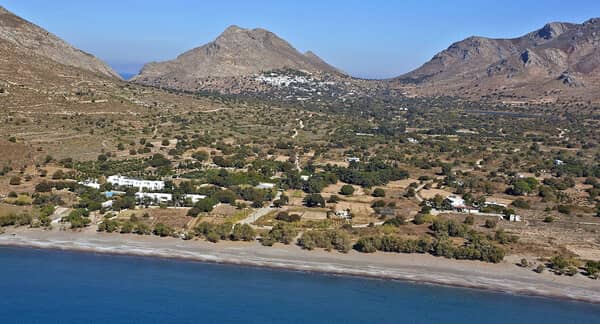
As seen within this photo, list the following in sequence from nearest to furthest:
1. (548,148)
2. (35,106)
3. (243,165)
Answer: (243,165) → (35,106) → (548,148)

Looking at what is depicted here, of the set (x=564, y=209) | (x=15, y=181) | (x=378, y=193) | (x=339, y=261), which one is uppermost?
(x=15, y=181)

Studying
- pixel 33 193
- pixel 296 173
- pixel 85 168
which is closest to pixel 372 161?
pixel 296 173

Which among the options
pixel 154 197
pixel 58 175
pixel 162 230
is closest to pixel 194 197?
pixel 154 197

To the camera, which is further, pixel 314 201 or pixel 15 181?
pixel 15 181

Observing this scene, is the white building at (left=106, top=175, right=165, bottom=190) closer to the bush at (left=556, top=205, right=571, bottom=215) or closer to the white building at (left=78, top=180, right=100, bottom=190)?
the white building at (left=78, top=180, right=100, bottom=190)

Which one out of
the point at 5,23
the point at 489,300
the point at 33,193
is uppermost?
the point at 5,23

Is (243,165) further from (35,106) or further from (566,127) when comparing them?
(566,127)

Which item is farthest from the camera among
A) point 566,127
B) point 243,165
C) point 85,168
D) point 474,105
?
point 474,105

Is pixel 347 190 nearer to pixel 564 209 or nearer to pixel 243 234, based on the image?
pixel 243 234

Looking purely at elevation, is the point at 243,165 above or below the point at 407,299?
above
